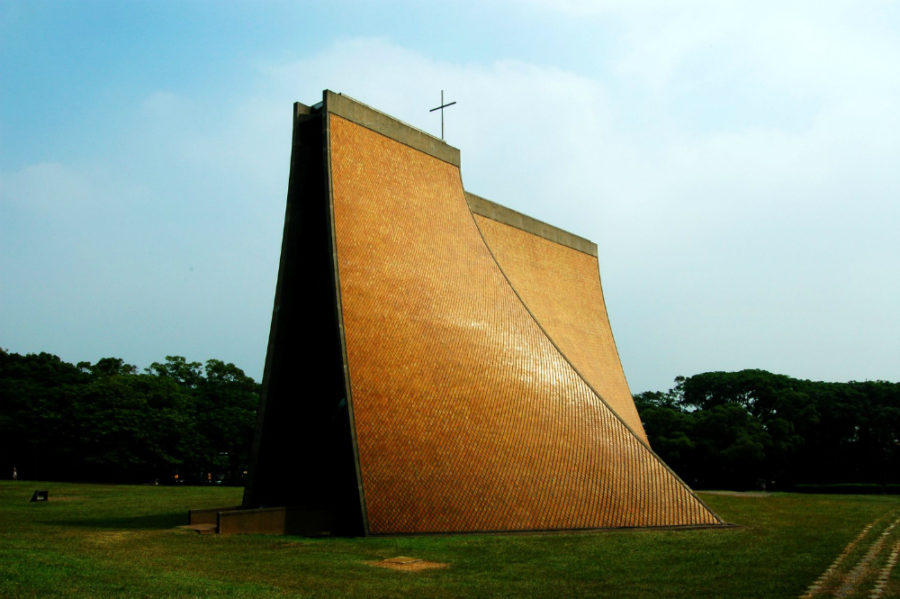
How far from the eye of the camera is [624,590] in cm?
715

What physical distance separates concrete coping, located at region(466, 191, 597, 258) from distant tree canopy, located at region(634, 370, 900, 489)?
12699 mm

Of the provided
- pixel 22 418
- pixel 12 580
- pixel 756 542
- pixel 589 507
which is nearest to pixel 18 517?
pixel 12 580

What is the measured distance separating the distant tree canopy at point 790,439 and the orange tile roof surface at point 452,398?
883 inches

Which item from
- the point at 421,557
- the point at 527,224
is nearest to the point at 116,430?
the point at 527,224

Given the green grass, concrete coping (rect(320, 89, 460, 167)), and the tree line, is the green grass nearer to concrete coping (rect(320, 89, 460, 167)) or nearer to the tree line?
concrete coping (rect(320, 89, 460, 167))

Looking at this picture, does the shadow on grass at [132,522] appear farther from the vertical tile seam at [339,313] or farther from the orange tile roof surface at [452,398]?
the orange tile roof surface at [452,398]

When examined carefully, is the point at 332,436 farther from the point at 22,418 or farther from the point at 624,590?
the point at 22,418

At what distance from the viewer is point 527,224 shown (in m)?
23.9

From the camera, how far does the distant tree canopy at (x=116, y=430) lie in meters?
33.8

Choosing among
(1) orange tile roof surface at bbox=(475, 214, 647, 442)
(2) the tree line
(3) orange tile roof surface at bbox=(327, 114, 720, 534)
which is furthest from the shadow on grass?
(2) the tree line

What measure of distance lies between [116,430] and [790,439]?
103 ft

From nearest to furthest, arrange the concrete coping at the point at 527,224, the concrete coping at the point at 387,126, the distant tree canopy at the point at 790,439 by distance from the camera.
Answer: the concrete coping at the point at 387,126
the concrete coping at the point at 527,224
the distant tree canopy at the point at 790,439

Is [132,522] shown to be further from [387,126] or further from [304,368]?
[387,126]

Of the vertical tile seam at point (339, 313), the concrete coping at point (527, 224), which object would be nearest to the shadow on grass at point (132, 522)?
the vertical tile seam at point (339, 313)
